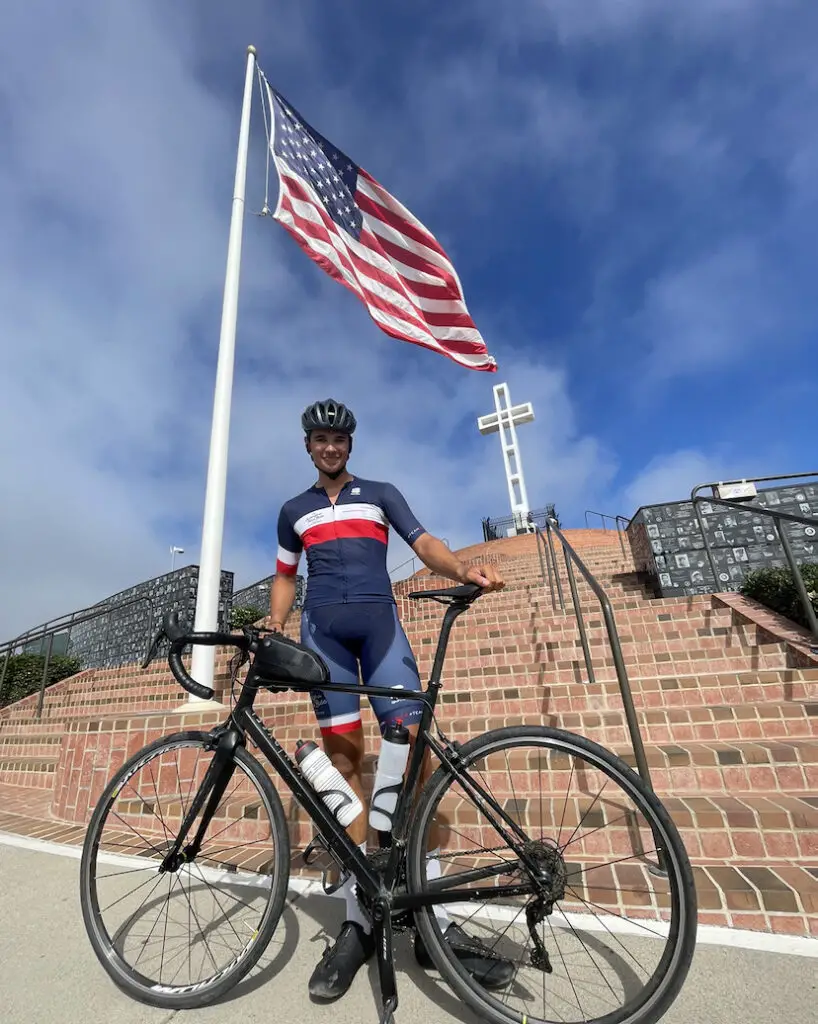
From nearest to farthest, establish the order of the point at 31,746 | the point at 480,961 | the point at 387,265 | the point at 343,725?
the point at 480,961 → the point at 343,725 → the point at 31,746 → the point at 387,265

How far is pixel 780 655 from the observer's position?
369 centimetres

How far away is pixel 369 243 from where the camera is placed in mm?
6883

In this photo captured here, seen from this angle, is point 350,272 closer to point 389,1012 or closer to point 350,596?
point 350,596

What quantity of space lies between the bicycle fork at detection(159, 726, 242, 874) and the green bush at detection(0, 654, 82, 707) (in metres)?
10.3

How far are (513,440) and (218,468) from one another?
2035 cm

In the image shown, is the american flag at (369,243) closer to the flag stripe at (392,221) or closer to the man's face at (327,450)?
the flag stripe at (392,221)

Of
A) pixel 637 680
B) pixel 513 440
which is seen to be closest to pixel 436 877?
pixel 637 680

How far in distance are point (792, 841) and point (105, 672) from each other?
1062cm

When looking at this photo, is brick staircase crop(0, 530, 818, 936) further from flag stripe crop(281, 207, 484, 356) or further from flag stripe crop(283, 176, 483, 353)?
flag stripe crop(283, 176, 483, 353)

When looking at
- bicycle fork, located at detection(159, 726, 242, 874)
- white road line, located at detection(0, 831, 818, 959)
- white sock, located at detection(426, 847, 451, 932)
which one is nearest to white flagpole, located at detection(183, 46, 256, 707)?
white road line, located at detection(0, 831, 818, 959)

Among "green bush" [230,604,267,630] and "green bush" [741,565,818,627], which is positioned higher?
"green bush" [230,604,267,630]

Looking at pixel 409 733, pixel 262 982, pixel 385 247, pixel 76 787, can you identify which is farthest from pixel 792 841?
pixel 385 247

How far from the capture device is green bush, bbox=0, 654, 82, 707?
9.66 meters

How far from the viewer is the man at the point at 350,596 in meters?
1.53
